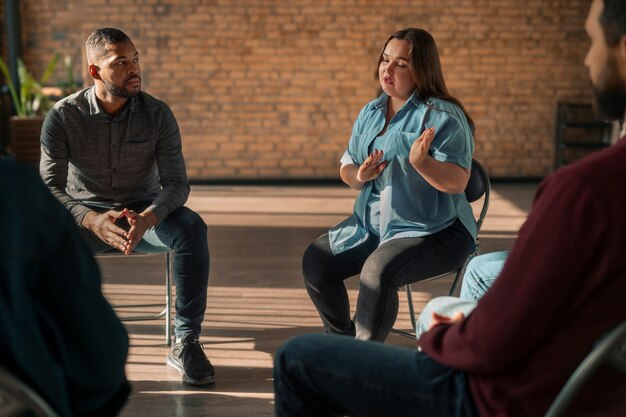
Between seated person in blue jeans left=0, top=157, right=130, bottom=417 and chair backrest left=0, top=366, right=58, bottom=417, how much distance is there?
3 centimetres

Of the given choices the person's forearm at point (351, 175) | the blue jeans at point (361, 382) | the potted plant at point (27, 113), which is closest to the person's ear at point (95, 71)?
the person's forearm at point (351, 175)

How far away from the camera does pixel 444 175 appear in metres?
2.67

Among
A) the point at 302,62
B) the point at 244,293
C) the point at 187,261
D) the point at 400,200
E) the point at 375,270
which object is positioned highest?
the point at 400,200

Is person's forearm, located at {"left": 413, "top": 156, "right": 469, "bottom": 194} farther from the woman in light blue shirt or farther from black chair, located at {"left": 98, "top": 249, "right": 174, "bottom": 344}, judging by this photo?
black chair, located at {"left": 98, "top": 249, "right": 174, "bottom": 344}

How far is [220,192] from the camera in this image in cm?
844

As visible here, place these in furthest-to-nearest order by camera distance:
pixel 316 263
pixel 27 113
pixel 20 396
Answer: pixel 27 113, pixel 316 263, pixel 20 396

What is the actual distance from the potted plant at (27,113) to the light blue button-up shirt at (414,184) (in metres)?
6.47

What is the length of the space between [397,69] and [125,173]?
1176mm

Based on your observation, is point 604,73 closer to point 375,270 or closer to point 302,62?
point 375,270

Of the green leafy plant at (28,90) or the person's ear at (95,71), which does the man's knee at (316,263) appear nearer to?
the person's ear at (95,71)

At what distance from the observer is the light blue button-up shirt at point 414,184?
2752 millimetres

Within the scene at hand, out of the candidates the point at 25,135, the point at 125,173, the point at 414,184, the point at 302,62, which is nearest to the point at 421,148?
the point at 414,184

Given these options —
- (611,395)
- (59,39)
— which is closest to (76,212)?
(611,395)

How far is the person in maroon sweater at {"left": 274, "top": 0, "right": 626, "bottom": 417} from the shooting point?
1.20 m
